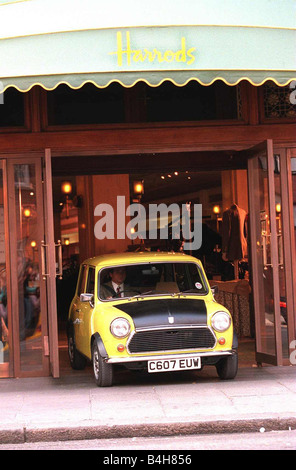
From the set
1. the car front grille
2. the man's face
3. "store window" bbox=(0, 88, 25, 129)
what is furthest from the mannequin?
"store window" bbox=(0, 88, 25, 129)

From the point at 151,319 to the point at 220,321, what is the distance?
33.5 inches

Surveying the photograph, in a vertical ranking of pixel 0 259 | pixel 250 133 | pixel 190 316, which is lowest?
→ pixel 190 316

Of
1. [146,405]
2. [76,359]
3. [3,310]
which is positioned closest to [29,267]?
[3,310]

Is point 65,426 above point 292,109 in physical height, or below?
below

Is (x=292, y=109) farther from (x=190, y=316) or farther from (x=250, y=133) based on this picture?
(x=190, y=316)

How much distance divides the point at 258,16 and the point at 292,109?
2290 mm

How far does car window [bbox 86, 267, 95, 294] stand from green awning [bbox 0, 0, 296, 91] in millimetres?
2802

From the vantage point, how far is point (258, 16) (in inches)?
348

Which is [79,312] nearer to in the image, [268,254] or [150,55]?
[268,254]

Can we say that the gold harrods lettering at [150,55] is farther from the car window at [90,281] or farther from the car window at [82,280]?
the car window at [82,280]

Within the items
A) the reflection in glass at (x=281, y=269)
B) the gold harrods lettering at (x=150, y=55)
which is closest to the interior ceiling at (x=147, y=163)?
the reflection in glass at (x=281, y=269)

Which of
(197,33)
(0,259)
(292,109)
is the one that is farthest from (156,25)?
(0,259)

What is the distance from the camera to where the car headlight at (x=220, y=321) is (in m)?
9.25

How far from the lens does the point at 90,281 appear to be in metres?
10.4
